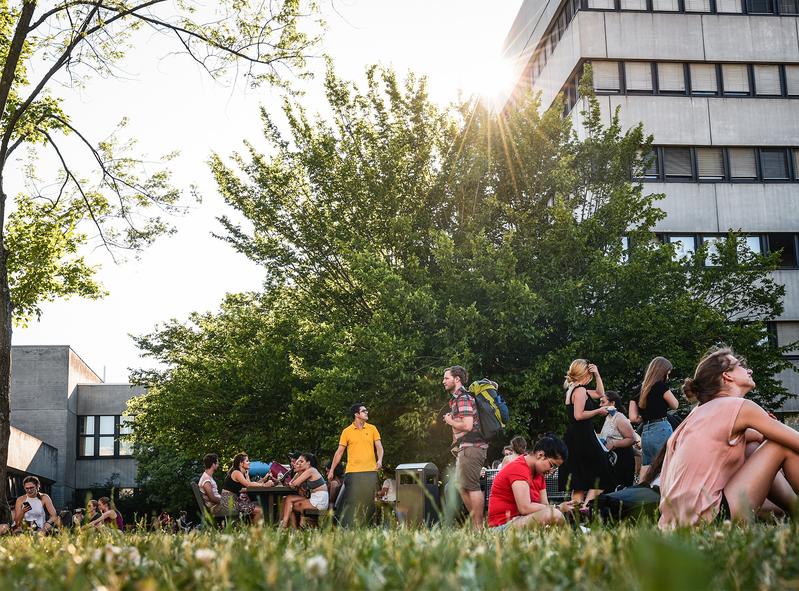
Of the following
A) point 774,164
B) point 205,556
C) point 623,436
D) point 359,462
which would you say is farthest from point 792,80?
point 205,556

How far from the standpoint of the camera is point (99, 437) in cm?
5916

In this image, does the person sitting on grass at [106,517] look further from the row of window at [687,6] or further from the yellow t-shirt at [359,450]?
the row of window at [687,6]

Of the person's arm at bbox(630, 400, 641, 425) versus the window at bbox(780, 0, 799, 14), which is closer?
the person's arm at bbox(630, 400, 641, 425)

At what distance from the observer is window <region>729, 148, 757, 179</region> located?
36.4 meters

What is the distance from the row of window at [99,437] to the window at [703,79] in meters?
40.4

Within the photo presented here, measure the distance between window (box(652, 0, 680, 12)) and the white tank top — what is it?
3063 cm

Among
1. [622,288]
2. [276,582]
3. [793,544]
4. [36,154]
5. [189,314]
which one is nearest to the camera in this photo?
[276,582]

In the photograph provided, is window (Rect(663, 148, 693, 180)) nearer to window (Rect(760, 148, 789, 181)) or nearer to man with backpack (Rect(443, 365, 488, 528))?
window (Rect(760, 148, 789, 181))

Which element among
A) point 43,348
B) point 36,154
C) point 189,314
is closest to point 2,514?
point 36,154

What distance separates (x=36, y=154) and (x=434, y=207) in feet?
35.0

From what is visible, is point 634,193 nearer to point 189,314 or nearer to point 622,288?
point 622,288

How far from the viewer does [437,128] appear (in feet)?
89.2

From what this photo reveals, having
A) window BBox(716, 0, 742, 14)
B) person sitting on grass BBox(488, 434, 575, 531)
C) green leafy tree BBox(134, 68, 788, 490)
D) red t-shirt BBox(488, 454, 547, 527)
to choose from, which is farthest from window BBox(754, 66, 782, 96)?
red t-shirt BBox(488, 454, 547, 527)

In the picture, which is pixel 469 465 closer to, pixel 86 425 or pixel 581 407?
pixel 581 407
